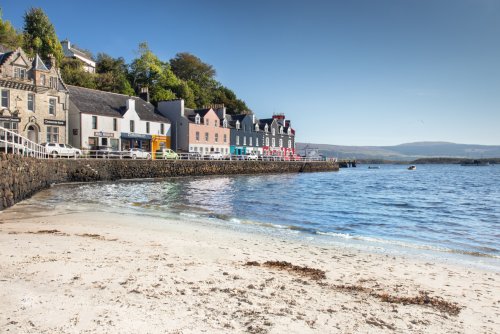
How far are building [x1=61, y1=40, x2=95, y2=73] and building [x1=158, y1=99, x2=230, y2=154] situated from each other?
24.4 metres

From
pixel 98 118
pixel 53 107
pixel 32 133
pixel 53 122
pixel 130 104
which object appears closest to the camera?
pixel 32 133

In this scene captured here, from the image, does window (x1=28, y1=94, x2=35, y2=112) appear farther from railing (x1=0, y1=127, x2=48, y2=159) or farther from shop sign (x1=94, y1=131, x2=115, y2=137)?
railing (x1=0, y1=127, x2=48, y2=159)

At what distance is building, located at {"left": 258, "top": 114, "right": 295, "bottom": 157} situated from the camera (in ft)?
269

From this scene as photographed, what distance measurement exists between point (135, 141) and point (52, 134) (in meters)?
12.2

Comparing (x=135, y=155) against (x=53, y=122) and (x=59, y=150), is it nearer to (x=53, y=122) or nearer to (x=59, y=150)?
(x=59, y=150)

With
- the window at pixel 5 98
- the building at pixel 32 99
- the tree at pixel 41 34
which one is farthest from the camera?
the tree at pixel 41 34

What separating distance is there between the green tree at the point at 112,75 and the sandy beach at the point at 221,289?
63950 millimetres

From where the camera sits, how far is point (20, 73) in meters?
39.3

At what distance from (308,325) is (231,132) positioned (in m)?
67.9

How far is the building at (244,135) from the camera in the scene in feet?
240

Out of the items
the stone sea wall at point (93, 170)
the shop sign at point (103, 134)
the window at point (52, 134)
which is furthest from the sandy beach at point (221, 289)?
the shop sign at point (103, 134)

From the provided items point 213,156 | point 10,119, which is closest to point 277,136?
point 213,156

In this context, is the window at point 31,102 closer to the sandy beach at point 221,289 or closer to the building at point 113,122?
the building at point 113,122

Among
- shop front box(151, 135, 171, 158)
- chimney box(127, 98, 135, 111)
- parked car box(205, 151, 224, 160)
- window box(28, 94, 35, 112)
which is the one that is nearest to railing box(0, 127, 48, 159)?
window box(28, 94, 35, 112)
